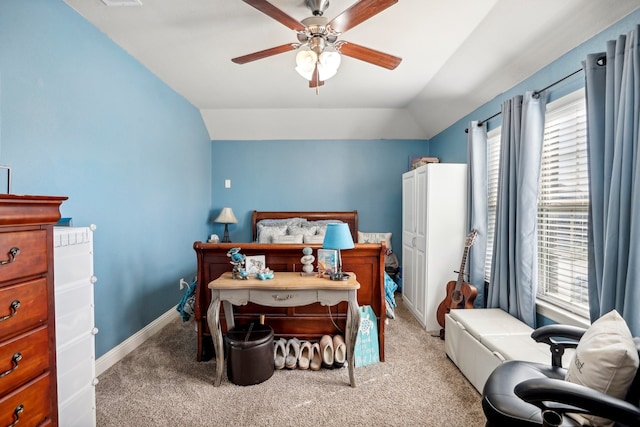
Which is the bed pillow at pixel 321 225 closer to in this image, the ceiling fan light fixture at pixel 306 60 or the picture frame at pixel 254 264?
the picture frame at pixel 254 264

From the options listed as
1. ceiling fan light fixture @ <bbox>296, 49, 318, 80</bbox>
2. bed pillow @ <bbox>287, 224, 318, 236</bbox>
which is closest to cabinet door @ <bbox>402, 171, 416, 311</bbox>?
bed pillow @ <bbox>287, 224, 318, 236</bbox>

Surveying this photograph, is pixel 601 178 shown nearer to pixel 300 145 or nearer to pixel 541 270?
pixel 541 270

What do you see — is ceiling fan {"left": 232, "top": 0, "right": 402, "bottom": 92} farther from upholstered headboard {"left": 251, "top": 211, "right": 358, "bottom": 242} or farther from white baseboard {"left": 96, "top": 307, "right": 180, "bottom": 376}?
upholstered headboard {"left": 251, "top": 211, "right": 358, "bottom": 242}

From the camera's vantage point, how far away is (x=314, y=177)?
183 inches

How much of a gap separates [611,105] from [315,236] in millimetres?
3160

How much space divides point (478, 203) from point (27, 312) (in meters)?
3.09

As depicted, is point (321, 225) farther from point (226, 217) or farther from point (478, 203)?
point (478, 203)

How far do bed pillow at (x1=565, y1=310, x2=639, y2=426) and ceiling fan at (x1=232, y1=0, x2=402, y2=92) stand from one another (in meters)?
1.77

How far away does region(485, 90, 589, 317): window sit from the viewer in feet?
6.22

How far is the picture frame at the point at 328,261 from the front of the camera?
7.35ft

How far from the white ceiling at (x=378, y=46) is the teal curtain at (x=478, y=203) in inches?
17.9

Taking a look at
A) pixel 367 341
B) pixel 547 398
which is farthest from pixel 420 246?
pixel 547 398

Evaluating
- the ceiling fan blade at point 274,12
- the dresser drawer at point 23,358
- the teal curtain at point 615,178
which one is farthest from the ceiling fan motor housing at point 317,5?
the dresser drawer at point 23,358

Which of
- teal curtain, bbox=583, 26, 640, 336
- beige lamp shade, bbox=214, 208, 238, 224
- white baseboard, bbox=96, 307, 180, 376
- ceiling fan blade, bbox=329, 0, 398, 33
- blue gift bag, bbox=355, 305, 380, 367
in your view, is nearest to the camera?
teal curtain, bbox=583, 26, 640, 336
